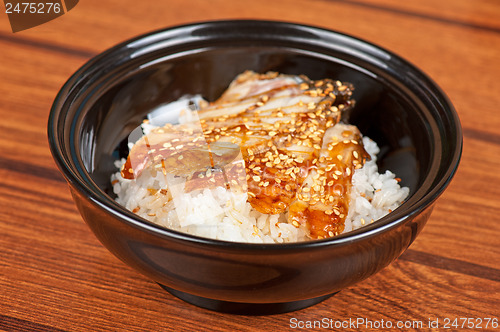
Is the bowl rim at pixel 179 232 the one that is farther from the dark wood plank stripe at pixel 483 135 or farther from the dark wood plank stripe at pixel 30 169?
the dark wood plank stripe at pixel 483 135

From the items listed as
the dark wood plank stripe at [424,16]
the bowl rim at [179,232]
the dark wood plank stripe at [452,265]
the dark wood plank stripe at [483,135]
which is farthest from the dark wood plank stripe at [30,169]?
the dark wood plank stripe at [424,16]

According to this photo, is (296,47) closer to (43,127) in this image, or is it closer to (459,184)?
(459,184)

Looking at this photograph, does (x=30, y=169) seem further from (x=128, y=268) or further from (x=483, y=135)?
(x=483, y=135)

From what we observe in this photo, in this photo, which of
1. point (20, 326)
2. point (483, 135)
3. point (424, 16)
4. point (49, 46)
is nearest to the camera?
point (20, 326)

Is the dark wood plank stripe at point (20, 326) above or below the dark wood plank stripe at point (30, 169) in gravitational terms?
below

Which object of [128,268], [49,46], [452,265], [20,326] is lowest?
[20,326]

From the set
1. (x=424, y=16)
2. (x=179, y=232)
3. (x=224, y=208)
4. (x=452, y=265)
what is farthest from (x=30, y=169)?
(x=424, y=16)

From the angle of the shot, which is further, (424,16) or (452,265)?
(424,16)

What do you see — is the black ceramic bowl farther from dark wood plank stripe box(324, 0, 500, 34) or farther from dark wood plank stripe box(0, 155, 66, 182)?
dark wood plank stripe box(324, 0, 500, 34)
